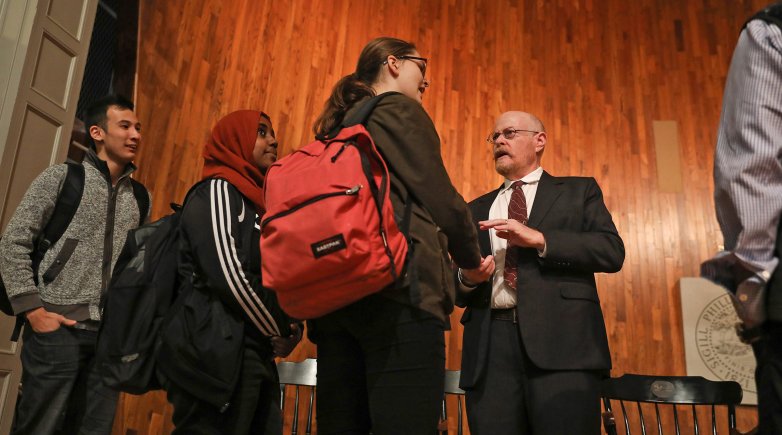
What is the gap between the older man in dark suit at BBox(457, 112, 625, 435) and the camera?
1.79m

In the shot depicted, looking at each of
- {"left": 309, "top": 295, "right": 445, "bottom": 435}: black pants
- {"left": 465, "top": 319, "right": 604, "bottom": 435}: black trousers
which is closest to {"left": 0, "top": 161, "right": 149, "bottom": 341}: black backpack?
{"left": 309, "top": 295, "right": 445, "bottom": 435}: black pants

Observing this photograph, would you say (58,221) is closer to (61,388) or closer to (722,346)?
(61,388)

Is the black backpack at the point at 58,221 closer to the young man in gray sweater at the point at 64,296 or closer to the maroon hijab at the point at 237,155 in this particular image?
the young man in gray sweater at the point at 64,296

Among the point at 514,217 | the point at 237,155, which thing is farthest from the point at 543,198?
the point at 237,155

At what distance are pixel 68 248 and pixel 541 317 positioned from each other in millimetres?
1582

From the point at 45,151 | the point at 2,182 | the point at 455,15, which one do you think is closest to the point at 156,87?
the point at 45,151

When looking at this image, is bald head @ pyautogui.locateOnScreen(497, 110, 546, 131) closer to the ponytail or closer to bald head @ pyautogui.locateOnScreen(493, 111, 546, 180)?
bald head @ pyautogui.locateOnScreen(493, 111, 546, 180)

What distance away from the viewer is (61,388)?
2.10 metres

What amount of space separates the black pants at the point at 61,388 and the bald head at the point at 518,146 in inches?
58.2

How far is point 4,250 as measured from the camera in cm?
212

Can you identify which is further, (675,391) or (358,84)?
(675,391)

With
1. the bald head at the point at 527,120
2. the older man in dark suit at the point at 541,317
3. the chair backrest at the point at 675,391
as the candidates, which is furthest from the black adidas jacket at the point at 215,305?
the chair backrest at the point at 675,391

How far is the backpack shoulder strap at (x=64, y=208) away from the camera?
7.27 feet

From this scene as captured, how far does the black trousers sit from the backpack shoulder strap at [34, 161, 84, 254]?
4.85 feet
